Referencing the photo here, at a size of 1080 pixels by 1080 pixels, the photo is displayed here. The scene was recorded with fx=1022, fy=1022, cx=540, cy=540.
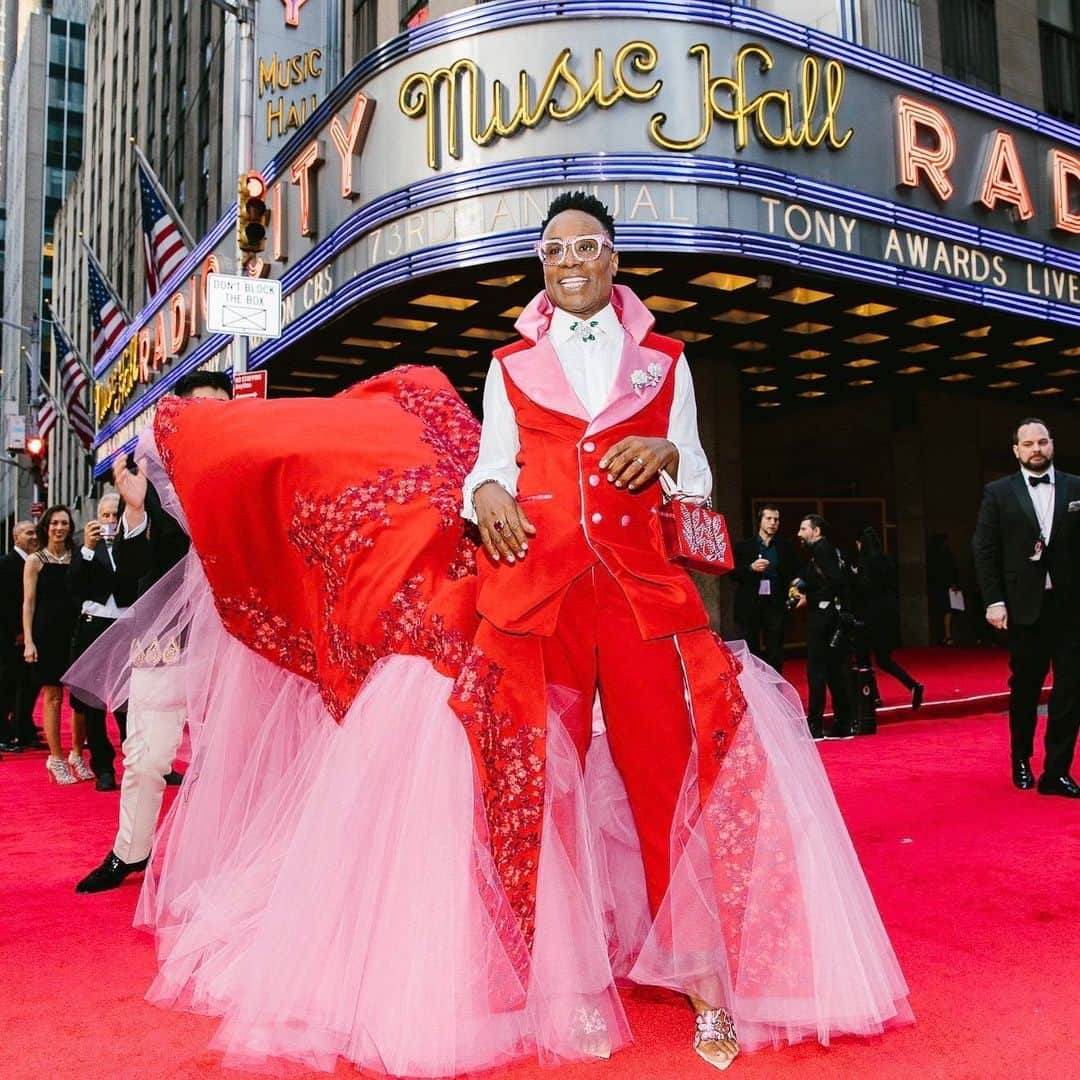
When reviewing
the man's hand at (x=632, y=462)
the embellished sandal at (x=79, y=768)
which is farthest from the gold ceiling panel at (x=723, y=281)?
the man's hand at (x=632, y=462)

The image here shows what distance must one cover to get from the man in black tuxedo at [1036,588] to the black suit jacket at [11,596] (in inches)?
308

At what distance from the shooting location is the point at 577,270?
9.52ft

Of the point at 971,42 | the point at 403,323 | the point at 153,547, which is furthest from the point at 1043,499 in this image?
the point at 971,42

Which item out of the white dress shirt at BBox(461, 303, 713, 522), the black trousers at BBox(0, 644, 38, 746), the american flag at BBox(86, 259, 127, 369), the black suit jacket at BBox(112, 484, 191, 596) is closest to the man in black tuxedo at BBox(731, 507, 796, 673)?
the black suit jacket at BBox(112, 484, 191, 596)

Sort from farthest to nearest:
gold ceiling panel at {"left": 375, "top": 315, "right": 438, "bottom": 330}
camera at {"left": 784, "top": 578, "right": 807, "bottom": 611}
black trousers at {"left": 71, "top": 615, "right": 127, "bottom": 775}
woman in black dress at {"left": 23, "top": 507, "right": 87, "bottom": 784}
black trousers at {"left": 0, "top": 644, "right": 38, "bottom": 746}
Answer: gold ceiling panel at {"left": 375, "top": 315, "right": 438, "bottom": 330}
black trousers at {"left": 0, "top": 644, "right": 38, "bottom": 746}
camera at {"left": 784, "top": 578, "right": 807, "bottom": 611}
woman in black dress at {"left": 23, "top": 507, "right": 87, "bottom": 784}
black trousers at {"left": 71, "top": 615, "right": 127, "bottom": 775}

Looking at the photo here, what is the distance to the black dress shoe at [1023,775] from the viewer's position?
20.1 ft

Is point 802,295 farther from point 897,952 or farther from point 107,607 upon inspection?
point 897,952

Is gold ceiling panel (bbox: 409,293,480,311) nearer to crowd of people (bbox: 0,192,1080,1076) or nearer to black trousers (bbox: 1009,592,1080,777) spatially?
black trousers (bbox: 1009,592,1080,777)

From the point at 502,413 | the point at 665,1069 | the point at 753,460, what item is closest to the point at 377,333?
the point at 753,460

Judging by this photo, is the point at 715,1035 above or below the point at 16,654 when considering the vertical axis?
below

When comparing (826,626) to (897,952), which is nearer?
(897,952)

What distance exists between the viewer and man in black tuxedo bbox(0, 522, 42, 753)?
8984mm

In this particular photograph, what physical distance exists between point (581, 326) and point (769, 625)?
7057 mm

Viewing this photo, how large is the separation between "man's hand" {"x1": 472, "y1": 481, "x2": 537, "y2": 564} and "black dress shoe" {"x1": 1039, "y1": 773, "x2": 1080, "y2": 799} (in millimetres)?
4584
